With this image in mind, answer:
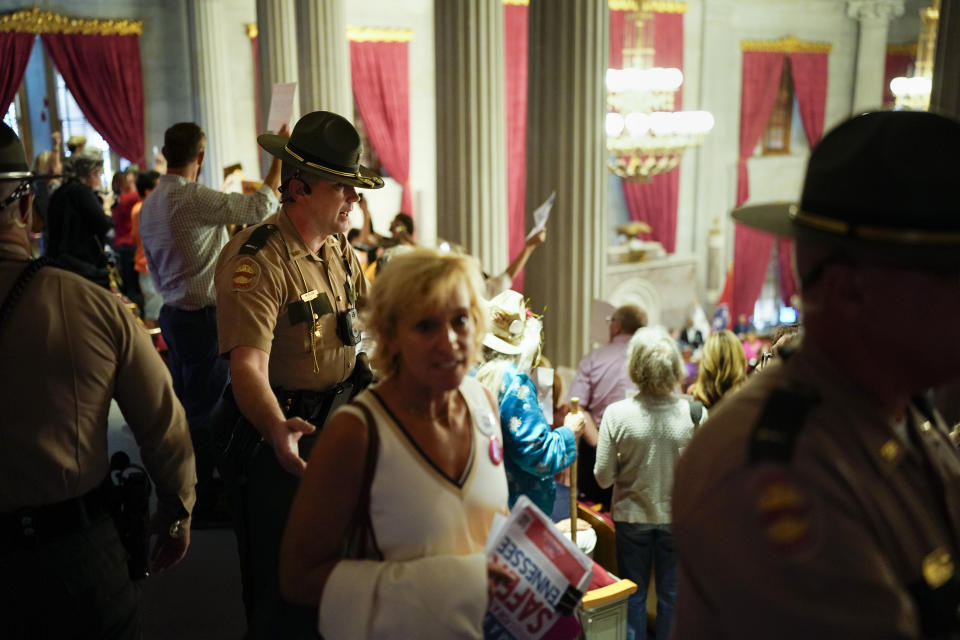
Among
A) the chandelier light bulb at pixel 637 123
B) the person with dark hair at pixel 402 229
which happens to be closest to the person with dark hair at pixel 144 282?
the person with dark hair at pixel 402 229

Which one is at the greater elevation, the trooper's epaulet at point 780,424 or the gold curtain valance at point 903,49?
the gold curtain valance at point 903,49

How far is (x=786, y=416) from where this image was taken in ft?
3.39

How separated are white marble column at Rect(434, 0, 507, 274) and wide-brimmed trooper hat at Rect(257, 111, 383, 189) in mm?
3545

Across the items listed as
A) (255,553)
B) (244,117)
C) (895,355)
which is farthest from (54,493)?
(244,117)

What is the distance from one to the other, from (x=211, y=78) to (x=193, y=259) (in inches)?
348

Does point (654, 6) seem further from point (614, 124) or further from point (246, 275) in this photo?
point (246, 275)

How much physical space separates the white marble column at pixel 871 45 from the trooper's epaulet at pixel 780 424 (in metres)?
17.6

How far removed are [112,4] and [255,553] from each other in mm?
12288

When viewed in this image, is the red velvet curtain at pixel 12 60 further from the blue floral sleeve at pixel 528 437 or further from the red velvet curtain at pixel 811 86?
the red velvet curtain at pixel 811 86

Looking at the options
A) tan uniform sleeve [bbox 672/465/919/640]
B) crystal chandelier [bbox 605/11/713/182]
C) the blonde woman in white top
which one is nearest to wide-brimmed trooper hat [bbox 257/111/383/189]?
the blonde woman in white top

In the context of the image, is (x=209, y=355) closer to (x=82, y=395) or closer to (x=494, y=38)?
(x=82, y=395)

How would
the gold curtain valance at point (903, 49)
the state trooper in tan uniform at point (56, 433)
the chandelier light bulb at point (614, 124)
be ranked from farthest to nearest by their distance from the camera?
the gold curtain valance at point (903, 49)
the chandelier light bulb at point (614, 124)
the state trooper in tan uniform at point (56, 433)

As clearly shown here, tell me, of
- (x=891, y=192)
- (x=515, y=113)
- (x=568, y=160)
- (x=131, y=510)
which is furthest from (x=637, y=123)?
(x=891, y=192)

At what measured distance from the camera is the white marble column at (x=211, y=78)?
39.2 feet
